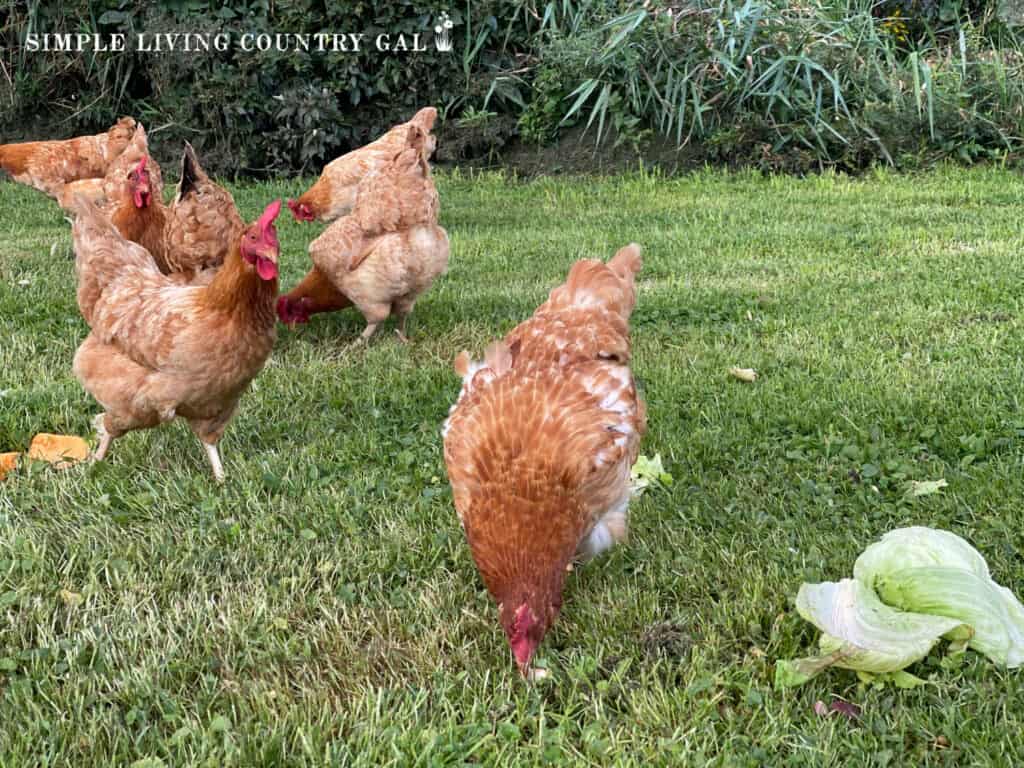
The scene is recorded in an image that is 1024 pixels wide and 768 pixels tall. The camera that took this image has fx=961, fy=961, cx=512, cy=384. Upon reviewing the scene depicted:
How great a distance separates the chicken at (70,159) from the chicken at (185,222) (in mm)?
2422

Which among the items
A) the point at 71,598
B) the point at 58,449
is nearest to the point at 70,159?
the point at 58,449

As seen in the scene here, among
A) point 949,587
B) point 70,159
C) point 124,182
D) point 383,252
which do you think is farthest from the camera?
point 70,159

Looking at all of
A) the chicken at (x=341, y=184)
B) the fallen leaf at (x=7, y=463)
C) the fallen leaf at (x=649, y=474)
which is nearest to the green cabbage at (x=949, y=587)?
the fallen leaf at (x=649, y=474)

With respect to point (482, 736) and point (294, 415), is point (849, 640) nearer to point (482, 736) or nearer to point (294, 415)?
point (482, 736)

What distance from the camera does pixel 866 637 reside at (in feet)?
8.14

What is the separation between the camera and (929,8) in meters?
12.0

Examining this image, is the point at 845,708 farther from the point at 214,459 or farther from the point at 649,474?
the point at 214,459

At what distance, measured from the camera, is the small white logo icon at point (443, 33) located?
10.9 meters

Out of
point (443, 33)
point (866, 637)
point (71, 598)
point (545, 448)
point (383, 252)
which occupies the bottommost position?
point (71, 598)

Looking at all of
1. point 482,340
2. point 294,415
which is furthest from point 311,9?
point 294,415

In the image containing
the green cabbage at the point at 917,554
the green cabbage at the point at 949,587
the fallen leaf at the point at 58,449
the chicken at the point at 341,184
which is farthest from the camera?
the chicken at the point at 341,184

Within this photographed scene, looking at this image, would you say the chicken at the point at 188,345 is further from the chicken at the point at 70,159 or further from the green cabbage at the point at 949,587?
the chicken at the point at 70,159

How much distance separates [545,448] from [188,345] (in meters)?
1.60

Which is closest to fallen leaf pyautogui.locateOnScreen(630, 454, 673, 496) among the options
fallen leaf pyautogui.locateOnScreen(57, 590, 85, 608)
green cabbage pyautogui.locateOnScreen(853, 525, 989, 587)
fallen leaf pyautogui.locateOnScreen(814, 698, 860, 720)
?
green cabbage pyautogui.locateOnScreen(853, 525, 989, 587)
